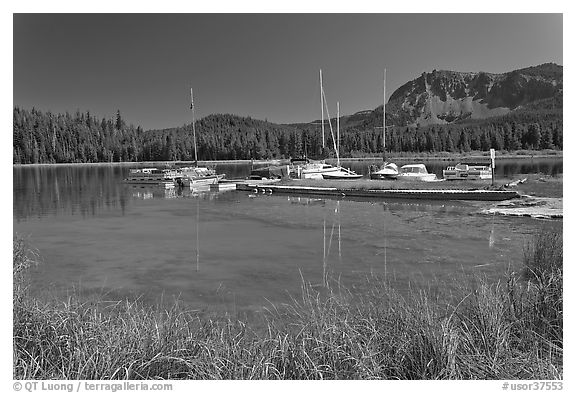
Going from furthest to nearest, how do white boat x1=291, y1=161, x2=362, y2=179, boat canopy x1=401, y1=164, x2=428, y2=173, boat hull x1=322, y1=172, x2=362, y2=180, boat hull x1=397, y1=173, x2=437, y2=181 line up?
1. white boat x1=291, y1=161, x2=362, y2=179
2. boat hull x1=322, y1=172, x2=362, y2=180
3. boat canopy x1=401, y1=164, x2=428, y2=173
4. boat hull x1=397, y1=173, x2=437, y2=181

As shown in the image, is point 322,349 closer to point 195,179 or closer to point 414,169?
point 414,169

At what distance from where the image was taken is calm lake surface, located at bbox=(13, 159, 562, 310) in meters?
9.26

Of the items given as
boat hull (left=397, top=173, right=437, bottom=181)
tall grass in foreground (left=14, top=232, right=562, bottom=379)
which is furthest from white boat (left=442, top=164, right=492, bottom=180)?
tall grass in foreground (left=14, top=232, right=562, bottom=379)

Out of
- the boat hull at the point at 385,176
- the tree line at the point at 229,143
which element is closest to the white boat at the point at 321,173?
the boat hull at the point at 385,176

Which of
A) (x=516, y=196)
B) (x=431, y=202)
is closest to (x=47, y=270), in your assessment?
(x=431, y=202)

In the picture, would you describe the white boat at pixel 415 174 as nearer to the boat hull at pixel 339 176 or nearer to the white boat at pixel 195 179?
the boat hull at pixel 339 176

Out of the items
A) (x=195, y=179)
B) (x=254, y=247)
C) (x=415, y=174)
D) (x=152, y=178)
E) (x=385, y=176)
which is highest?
(x=152, y=178)

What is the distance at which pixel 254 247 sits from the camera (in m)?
13.3

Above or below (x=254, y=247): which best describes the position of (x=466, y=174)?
above

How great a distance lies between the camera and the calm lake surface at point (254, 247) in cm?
926

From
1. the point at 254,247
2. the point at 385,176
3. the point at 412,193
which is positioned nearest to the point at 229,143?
the point at 385,176

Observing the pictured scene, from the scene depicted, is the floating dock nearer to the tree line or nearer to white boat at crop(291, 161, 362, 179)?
white boat at crop(291, 161, 362, 179)
